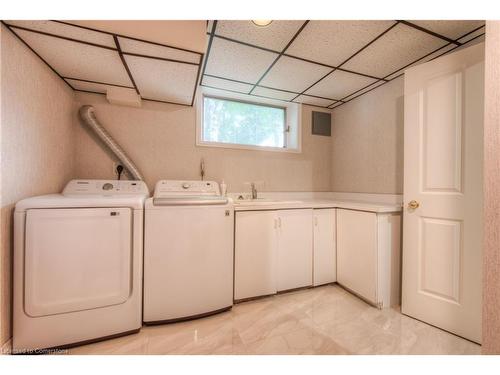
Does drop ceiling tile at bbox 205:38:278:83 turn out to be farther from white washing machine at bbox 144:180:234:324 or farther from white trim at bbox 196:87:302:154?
white washing machine at bbox 144:180:234:324

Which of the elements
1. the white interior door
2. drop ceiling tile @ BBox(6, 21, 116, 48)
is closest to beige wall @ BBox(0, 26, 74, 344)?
drop ceiling tile @ BBox(6, 21, 116, 48)

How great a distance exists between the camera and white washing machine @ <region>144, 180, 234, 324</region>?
146 centimetres

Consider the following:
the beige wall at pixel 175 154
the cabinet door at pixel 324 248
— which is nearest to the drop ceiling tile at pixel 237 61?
the beige wall at pixel 175 154

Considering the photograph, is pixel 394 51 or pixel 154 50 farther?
pixel 394 51

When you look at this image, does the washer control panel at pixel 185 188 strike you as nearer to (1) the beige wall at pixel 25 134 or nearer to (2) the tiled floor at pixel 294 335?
(1) the beige wall at pixel 25 134

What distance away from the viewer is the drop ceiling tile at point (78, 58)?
124cm

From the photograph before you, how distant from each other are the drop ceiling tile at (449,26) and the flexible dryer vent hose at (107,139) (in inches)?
98.4

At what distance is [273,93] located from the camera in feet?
7.95

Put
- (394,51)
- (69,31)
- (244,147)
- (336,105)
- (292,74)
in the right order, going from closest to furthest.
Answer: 1. (69,31)
2. (394,51)
3. (292,74)
4. (244,147)
5. (336,105)

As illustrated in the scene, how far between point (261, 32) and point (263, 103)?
1.24 metres

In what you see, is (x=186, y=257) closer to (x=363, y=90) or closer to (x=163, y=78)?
(x=163, y=78)

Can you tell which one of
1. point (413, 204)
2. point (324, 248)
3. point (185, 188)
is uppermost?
point (185, 188)

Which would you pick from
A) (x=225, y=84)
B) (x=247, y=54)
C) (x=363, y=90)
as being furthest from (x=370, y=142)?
(x=225, y=84)

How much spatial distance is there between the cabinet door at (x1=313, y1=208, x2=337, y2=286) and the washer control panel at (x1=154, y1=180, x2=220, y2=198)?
1.11 metres
